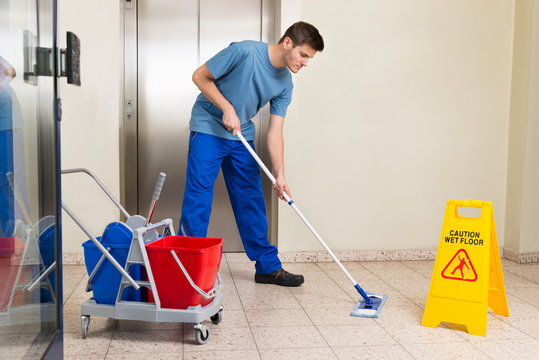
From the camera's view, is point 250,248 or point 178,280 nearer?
point 178,280

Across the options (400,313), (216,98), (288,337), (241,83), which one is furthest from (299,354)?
(241,83)

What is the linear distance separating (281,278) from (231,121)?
1.00 m

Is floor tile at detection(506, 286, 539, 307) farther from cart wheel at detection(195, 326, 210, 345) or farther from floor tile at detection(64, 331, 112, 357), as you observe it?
floor tile at detection(64, 331, 112, 357)

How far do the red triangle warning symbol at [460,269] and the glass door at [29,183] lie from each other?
1.63m

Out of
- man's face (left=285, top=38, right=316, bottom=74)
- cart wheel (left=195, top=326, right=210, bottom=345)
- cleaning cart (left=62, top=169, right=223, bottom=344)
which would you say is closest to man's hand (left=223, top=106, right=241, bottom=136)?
man's face (left=285, top=38, right=316, bottom=74)

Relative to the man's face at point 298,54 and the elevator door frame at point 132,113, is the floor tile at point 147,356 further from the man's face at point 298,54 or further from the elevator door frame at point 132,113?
the elevator door frame at point 132,113

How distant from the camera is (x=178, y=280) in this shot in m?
2.20

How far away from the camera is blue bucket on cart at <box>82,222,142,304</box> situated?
7.48 ft

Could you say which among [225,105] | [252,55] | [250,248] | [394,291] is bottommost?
[394,291]

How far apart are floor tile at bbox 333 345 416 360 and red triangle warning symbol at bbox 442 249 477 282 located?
430 mm

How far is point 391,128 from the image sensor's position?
391cm

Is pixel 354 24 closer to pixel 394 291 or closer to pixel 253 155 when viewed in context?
pixel 253 155

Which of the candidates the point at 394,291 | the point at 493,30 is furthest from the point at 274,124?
the point at 493,30

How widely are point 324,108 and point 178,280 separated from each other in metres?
1.98
